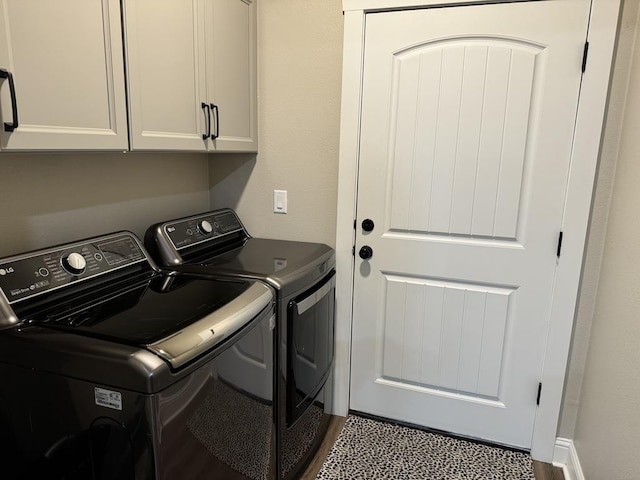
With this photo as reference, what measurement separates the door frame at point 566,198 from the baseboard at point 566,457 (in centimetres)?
3

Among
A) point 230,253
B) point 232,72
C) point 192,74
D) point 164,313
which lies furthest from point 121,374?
point 232,72

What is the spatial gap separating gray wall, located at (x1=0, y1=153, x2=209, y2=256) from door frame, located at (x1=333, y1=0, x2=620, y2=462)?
83 cm

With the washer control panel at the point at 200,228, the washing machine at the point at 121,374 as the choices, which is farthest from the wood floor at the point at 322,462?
the washer control panel at the point at 200,228

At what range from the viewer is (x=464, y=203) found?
6.62 ft

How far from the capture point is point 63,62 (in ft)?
3.95

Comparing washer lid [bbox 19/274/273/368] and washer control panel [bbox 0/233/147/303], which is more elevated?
washer control panel [bbox 0/233/147/303]

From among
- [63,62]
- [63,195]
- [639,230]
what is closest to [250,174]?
[63,195]

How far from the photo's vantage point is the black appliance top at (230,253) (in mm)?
1739

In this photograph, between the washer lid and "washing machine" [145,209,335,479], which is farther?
"washing machine" [145,209,335,479]

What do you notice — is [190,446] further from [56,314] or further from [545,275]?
[545,275]

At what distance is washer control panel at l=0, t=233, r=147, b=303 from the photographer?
126 centimetres

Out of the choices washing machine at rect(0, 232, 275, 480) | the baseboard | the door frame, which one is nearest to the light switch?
the door frame

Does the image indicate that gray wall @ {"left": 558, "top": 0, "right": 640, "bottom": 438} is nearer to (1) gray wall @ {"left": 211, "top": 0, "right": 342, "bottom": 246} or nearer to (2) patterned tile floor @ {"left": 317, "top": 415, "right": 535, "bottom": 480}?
(2) patterned tile floor @ {"left": 317, "top": 415, "right": 535, "bottom": 480}

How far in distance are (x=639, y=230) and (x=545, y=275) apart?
498 millimetres
